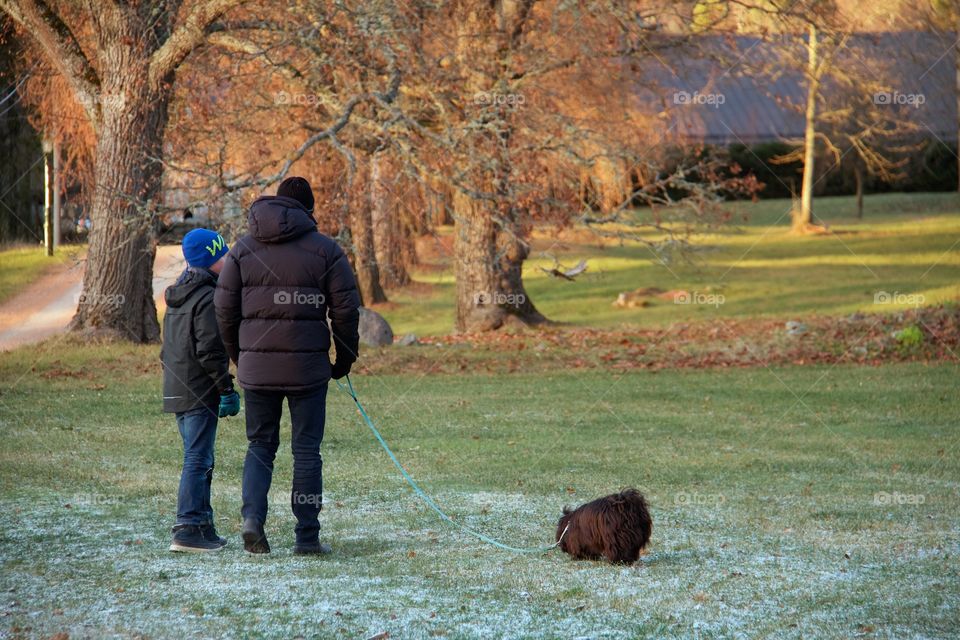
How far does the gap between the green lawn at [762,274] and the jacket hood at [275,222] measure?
13.6 meters

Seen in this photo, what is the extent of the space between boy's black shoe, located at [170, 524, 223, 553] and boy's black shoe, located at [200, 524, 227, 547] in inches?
2.2

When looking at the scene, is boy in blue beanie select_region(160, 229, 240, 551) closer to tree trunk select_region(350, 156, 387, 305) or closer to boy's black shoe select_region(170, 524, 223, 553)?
boy's black shoe select_region(170, 524, 223, 553)

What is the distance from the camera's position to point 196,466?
6918 mm

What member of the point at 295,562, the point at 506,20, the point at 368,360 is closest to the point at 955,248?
the point at 506,20

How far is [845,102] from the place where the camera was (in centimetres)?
3825

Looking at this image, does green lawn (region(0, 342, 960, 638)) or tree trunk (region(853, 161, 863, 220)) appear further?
tree trunk (region(853, 161, 863, 220))

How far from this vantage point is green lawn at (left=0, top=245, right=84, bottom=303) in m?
26.4

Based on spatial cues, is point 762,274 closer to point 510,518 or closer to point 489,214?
point 489,214

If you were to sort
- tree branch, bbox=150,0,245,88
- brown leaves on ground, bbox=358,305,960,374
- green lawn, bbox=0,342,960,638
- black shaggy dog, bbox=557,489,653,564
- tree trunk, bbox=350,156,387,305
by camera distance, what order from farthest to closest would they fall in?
tree trunk, bbox=350,156,387,305
brown leaves on ground, bbox=358,305,960,374
tree branch, bbox=150,0,245,88
black shaggy dog, bbox=557,489,653,564
green lawn, bbox=0,342,960,638

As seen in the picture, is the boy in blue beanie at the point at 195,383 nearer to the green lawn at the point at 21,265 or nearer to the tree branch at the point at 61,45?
the tree branch at the point at 61,45

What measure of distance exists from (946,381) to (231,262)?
513 inches

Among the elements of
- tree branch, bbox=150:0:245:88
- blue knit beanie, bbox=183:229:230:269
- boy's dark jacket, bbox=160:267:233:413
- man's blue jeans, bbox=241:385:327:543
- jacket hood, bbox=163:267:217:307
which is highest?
tree branch, bbox=150:0:245:88

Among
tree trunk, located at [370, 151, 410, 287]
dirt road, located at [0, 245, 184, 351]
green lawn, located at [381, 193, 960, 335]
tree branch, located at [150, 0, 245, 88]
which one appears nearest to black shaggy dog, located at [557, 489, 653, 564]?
tree trunk, located at [370, 151, 410, 287]

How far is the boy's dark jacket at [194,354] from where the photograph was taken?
6773mm
